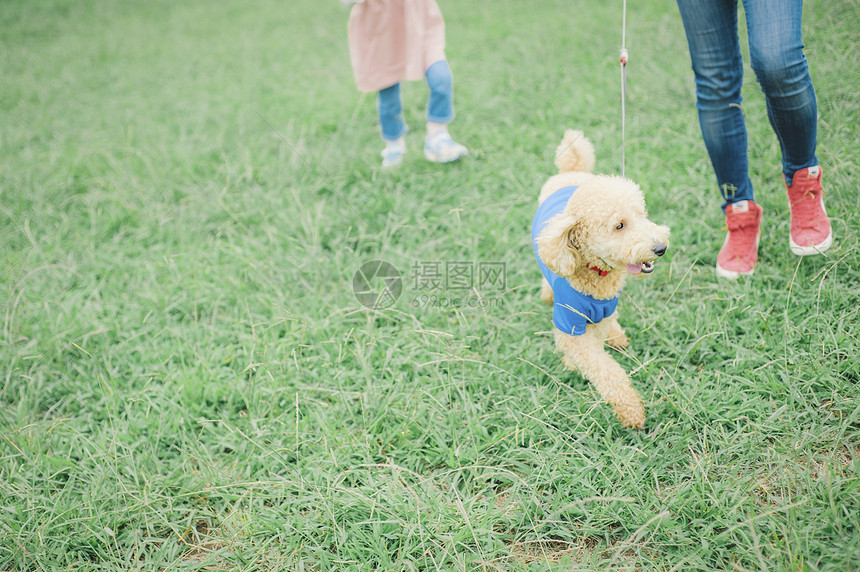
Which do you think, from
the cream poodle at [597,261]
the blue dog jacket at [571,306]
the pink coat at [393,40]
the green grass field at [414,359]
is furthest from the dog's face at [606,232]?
the pink coat at [393,40]

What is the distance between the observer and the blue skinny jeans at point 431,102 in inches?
124

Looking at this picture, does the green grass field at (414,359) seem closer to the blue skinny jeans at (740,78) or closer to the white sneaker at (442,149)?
the white sneaker at (442,149)

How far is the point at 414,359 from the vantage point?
2.10m

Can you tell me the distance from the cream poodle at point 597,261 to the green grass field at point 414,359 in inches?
4.5

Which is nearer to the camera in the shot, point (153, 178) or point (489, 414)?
point (489, 414)

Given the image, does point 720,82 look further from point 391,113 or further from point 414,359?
point 391,113

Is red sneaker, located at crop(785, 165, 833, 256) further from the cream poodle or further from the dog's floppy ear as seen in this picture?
the dog's floppy ear

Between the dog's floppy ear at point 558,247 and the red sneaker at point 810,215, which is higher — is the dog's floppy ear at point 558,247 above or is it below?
above

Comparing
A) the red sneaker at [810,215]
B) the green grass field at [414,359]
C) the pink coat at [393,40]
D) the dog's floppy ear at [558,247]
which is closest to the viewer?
the green grass field at [414,359]

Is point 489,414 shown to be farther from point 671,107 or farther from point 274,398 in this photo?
point 671,107

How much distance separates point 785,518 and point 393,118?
9.10 ft

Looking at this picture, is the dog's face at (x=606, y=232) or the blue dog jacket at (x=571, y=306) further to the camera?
the blue dog jacket at (x=571, y=306)

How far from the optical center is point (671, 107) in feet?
10.8

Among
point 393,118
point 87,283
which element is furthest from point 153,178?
point 393,118
